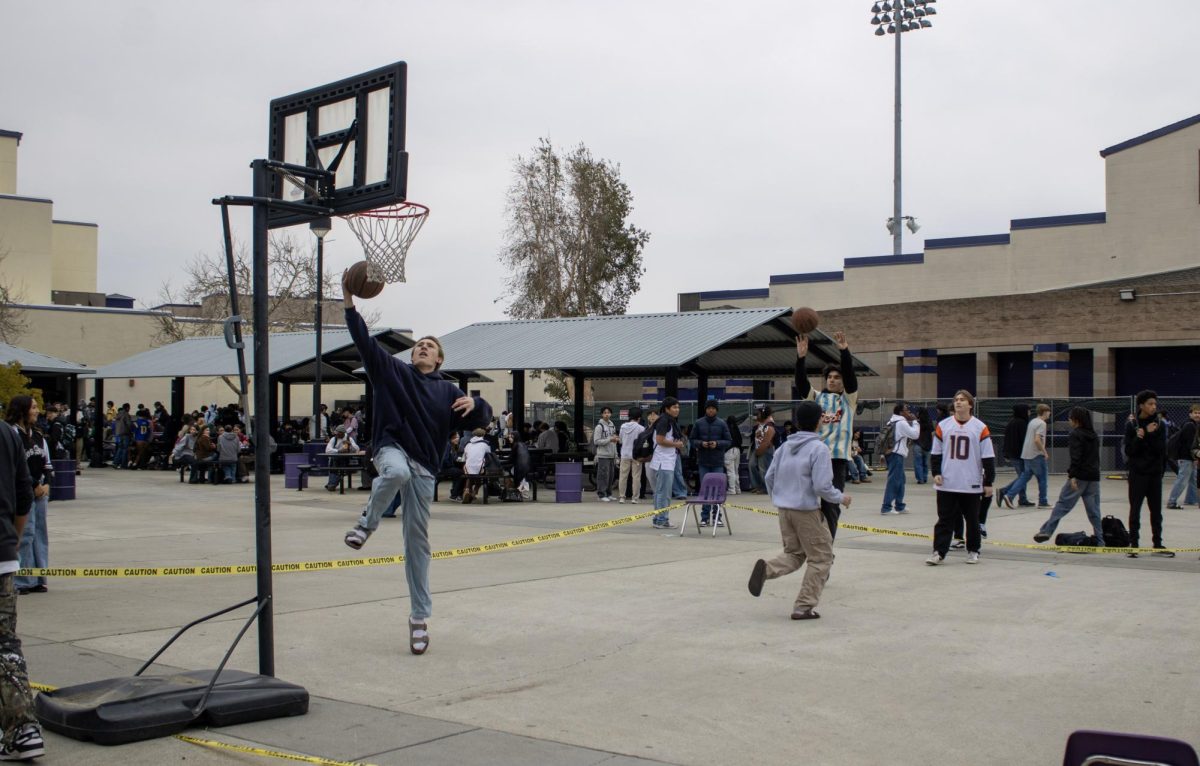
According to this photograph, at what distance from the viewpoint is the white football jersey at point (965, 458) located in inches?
485

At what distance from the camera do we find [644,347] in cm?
2577

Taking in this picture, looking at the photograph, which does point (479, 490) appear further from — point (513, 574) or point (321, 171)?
point (321, 171)

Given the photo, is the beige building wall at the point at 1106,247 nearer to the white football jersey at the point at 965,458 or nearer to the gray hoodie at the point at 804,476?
the white football jersey at the point at 965,458

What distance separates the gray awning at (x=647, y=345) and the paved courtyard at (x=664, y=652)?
10621mm

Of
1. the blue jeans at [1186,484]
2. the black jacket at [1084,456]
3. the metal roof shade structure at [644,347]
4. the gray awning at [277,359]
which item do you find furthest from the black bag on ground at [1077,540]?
the gray awning at [277,359]

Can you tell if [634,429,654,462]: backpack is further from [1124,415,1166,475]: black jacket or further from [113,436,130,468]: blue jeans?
[113,436,130,468]: blue jeans

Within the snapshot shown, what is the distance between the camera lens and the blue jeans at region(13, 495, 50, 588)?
33.8 feet

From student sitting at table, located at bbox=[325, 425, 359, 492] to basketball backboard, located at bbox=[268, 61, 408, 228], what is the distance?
17.6 meters

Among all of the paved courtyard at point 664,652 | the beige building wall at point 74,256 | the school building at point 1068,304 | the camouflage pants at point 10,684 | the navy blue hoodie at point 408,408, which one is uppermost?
the beige building wall at point 74,256

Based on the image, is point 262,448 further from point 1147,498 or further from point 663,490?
point 663,490

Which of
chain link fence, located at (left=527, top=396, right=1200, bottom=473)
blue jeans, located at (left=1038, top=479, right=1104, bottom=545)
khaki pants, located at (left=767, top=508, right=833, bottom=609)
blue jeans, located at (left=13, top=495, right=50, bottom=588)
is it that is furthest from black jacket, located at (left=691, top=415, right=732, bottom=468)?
blue jeans, located at (left=13, top=495, right=50, bottom=588)

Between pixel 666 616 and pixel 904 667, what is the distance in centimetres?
238

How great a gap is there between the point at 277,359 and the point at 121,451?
5.22m

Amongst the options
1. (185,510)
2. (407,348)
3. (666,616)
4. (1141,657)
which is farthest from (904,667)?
(407,348)
